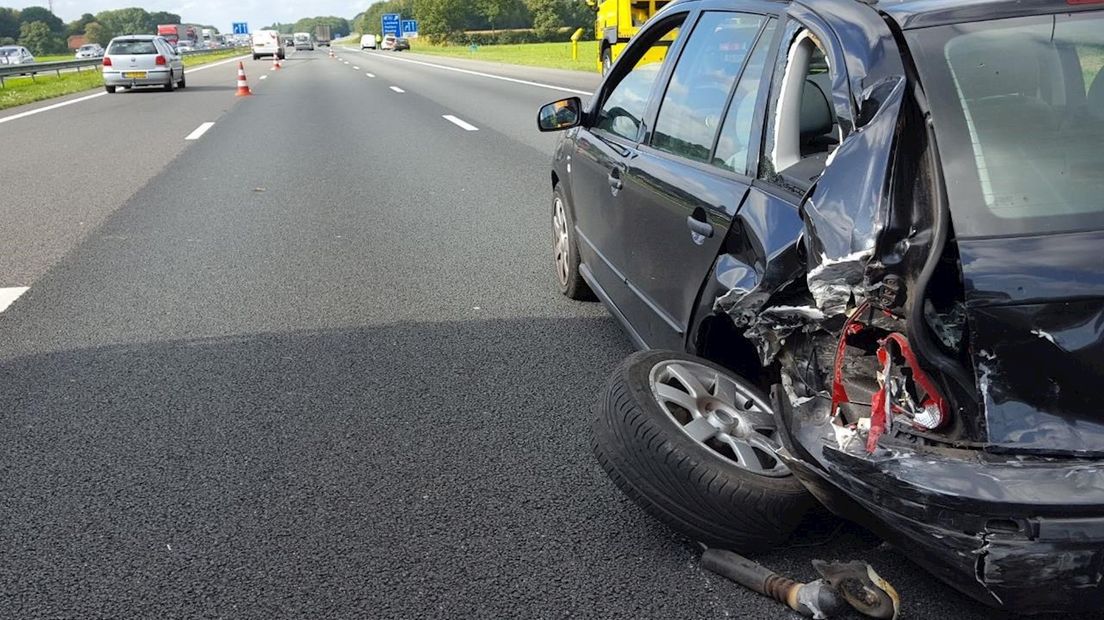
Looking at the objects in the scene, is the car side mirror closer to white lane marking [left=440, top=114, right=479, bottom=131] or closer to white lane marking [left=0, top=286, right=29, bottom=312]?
white lane marking [left=0, top=286, right=29, bottom=312]

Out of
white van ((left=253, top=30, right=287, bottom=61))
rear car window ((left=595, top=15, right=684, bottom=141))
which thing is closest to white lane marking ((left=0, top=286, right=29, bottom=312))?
rear car window ((left=595, top=15, right=684, bottom=141))

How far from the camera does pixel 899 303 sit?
7.59 ft

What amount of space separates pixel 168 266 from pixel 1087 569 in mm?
5797

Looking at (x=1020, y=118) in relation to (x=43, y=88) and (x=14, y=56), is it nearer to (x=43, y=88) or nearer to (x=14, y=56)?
(x=43, y=88)

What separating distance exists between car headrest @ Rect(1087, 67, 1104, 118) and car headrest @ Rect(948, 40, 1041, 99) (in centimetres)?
15

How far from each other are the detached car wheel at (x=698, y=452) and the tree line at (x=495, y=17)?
104 meters

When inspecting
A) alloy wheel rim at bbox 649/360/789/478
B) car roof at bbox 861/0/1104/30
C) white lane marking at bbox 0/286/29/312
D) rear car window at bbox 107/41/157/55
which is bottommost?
white lane marking at bbox 0/286/29/312

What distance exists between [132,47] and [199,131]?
1300 cm

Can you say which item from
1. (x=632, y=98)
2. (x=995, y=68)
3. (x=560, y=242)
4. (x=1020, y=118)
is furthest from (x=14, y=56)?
Result: (x=1020, y=118)

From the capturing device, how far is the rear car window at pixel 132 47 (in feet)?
88.3

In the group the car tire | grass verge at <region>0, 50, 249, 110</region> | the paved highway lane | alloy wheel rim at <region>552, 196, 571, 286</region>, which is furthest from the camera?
grass verge at <region>0, 50, 249, 110</region>

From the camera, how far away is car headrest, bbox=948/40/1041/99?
8.12ft

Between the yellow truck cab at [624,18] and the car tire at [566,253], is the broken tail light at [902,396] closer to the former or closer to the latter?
the car tire at [566,253]

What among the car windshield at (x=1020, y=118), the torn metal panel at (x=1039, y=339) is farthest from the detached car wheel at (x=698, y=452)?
the car windshield at (x=1020, y=118)
